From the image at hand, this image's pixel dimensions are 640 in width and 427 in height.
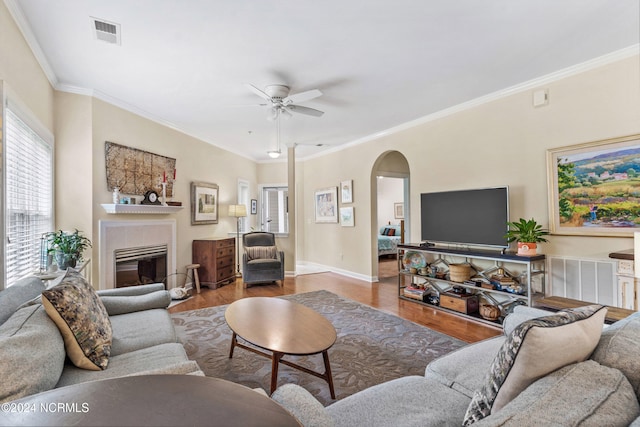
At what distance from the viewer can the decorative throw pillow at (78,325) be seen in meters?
1.46

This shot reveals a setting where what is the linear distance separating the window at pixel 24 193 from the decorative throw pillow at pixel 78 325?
1.08 m

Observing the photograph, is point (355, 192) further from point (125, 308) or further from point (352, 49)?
point (125, 308)

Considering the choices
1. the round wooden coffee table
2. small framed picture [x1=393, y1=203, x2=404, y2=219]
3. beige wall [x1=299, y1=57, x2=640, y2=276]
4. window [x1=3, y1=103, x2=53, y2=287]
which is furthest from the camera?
small framed picture [x1=393, y1=203, x2=404, y2=219]

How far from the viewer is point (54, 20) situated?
7.39 ft

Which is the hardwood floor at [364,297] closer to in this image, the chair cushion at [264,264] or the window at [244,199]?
the chair cushion at [264,264]

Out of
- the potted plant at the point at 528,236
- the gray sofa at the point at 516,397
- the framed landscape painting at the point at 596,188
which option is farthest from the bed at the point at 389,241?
the gray sofa at the point at 516,397

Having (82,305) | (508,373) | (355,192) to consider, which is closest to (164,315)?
(82,305)

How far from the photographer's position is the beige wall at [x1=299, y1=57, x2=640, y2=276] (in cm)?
275

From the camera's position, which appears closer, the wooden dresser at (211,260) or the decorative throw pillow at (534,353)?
the decorative throw pillow at (534,353)

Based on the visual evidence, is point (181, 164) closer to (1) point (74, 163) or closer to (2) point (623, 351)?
(1) point (74, 163)

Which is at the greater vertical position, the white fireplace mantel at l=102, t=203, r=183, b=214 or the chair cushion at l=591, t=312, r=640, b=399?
the white fireplace mantel at l=102, t=203, r=183, b=214

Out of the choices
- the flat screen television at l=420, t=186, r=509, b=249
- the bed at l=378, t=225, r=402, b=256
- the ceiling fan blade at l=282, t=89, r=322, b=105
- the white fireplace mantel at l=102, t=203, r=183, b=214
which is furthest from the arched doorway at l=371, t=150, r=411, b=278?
Answer: the white fireplace mantel at l=102, t=203, r=183, b=214

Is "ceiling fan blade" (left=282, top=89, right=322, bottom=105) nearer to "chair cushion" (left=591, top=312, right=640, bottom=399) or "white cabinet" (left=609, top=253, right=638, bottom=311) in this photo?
"chair cushion" (left=591, top=312, right=640, bottom=399)

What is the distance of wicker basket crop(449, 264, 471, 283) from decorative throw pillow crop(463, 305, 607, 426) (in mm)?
2745
